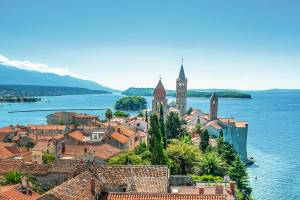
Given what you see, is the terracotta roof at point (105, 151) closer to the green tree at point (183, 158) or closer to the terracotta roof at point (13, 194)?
the green tree at point (183, 158)

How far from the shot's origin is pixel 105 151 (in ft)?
164

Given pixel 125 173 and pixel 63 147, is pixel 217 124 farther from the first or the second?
pixel 125 173

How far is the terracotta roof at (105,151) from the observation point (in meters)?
46.4

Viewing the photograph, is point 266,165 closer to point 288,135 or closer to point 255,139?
point 255,139

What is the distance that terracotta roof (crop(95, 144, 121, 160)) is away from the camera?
152ft

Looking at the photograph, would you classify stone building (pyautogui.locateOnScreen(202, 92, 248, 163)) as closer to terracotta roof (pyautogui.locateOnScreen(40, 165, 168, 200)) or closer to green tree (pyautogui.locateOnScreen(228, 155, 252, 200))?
green tree (pyautogui.locateOnScreen(228, 155, 252, 200))

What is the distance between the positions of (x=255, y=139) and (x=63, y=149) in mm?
61221

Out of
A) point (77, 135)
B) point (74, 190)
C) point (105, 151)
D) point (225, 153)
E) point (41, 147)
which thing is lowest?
point (225, 153)

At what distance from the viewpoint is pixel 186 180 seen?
3247 centimetres

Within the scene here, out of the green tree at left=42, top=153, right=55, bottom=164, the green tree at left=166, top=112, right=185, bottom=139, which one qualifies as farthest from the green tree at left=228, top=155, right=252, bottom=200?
the green tree at left=166, top=112, right=185, bottom=139

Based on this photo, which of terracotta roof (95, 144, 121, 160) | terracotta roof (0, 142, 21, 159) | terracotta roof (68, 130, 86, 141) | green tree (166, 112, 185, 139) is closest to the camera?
terracotta roof (95, 144, 121, 160)

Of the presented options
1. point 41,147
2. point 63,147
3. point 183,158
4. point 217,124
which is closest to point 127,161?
point 183,158

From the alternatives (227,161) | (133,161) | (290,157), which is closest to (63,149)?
(133,161)

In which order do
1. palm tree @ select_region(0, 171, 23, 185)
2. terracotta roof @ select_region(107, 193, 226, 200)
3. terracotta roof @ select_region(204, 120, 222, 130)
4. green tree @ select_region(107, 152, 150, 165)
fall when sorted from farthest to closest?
terracotta roof @ select_region(204, 120, 222, 130)
green tree @ select_region(107, 152, 150, 165)
palm tree @ select_region(0, 171, 23, 185)
terracotta roof @ select_region(107, 193, 226, 200)
